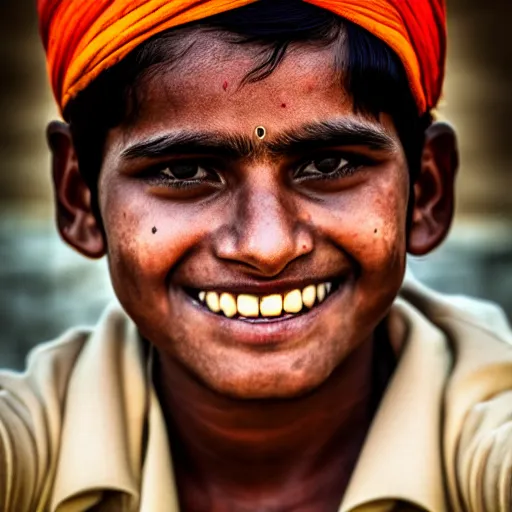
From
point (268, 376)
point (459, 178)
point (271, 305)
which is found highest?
point (271, 305)

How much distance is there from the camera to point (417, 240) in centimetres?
263

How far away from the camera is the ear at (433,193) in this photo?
2.62m

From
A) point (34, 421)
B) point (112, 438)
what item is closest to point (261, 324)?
point (112, 438)

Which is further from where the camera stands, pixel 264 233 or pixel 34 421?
pixel 34 421

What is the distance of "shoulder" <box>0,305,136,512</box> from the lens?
2.36m

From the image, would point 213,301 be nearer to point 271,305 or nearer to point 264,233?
point 271,305

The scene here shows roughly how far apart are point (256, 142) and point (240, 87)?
11 cm

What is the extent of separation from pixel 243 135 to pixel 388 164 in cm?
33

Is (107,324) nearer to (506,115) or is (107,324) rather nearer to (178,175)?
(178,175)

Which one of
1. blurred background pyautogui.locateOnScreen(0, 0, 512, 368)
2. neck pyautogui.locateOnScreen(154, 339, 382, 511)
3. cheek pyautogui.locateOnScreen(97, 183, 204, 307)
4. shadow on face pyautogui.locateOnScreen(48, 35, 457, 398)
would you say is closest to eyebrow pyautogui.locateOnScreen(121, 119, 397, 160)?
shadow on face pyautogui.locateOnScreen(48, 35, 457, 398)

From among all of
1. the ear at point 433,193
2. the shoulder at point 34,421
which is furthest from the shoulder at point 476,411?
the shoulder at point 34,421

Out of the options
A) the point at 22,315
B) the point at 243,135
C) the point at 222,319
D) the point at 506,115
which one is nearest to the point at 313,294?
the point at 222,319

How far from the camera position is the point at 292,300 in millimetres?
2303

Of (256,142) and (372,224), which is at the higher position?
(256,142)
